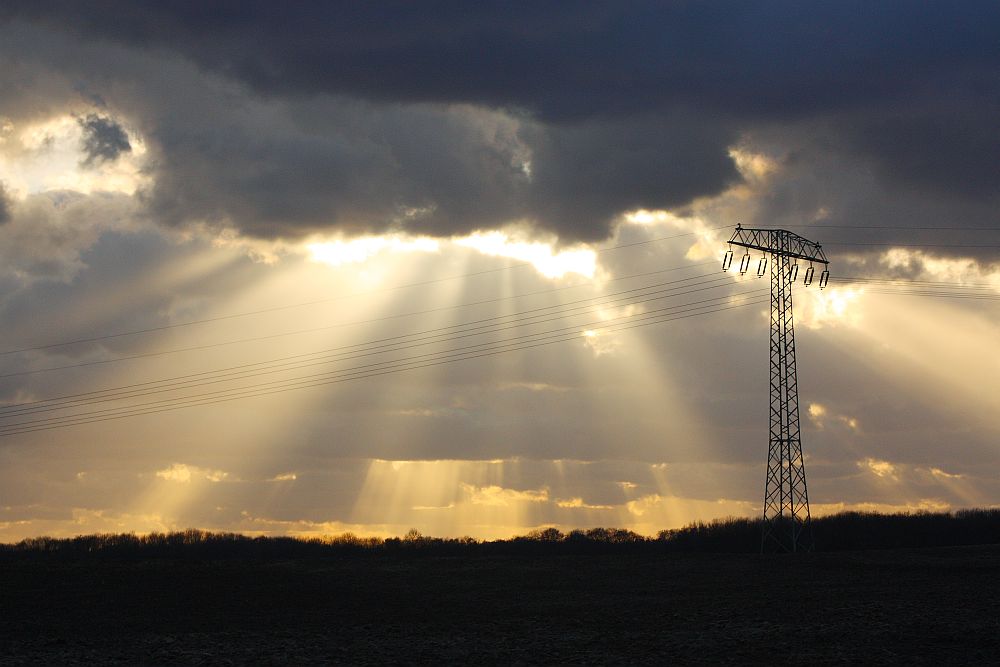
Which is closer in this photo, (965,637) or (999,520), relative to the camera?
(965,637)

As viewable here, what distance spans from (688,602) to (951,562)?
3181 centimetres

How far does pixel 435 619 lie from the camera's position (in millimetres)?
67312

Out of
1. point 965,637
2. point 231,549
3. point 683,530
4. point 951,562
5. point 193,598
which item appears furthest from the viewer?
point 683,530

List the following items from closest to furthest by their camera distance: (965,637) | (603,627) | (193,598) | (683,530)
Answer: (965,637) → (603,627) → (193,598) → (683,530)

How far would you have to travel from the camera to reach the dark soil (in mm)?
54531

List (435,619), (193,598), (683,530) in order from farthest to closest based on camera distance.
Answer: (683,530)
(193,598)
(435,619)

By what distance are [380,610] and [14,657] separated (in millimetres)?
23994

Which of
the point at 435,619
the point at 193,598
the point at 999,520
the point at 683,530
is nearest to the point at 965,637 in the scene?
the point at 435,619

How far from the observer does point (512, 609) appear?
7100 cm

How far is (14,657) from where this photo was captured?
179 ft

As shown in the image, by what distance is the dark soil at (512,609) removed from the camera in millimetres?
54531

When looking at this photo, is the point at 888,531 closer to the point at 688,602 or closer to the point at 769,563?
the point at 769,563

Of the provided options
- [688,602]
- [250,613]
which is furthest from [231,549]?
[688,602]

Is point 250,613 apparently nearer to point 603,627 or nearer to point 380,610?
point 380,610
